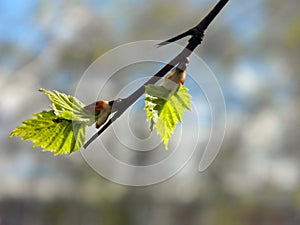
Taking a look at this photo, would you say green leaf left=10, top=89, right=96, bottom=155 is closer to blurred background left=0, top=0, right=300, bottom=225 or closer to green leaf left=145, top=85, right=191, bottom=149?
green leaf left=145, top=85, right=191, bottom=149

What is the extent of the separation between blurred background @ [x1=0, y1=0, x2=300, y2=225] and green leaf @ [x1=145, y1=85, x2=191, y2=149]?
3.85 metres

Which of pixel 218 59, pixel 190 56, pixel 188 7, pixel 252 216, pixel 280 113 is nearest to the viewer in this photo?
pixel 190 56

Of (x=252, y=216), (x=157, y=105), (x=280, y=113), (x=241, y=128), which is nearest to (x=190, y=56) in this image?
(x=157, y=105)

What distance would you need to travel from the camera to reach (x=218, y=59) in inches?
171

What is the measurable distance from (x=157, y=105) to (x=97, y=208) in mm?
4768

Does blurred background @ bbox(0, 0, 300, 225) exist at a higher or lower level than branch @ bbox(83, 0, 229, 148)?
higher

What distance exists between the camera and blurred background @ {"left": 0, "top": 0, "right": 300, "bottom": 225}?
4.25m

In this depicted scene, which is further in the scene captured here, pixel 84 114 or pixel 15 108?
pixel 15 108

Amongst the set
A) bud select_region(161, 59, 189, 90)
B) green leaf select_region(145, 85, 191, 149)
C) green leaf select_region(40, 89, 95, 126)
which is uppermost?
bud select_region(161, 59, 189, 90)

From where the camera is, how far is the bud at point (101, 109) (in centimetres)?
21

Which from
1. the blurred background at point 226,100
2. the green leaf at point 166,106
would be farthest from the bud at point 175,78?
the blurred background at point 226,100

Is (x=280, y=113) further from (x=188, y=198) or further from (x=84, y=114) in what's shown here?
(x=84, y=114)

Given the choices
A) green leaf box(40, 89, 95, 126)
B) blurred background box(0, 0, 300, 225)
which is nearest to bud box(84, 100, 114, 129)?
green leaf box(40, 89, 95, 126)

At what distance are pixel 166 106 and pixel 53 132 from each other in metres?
0.05
